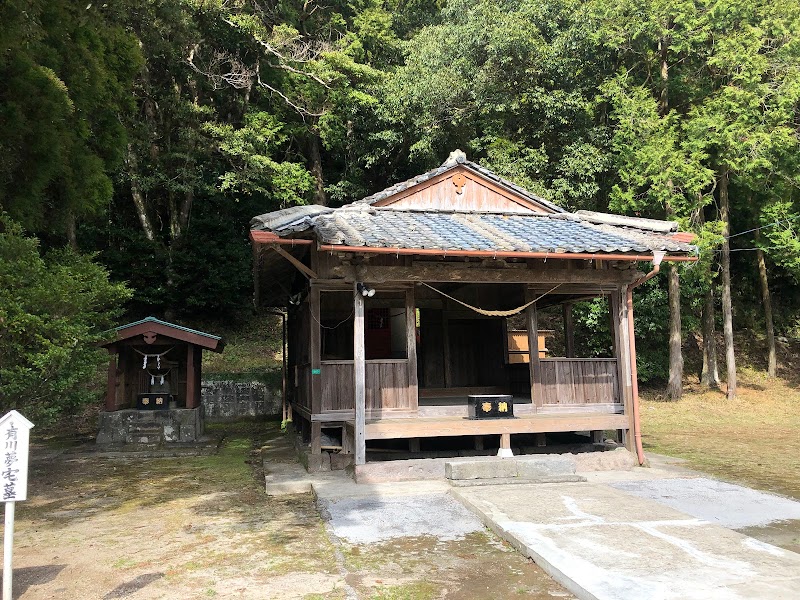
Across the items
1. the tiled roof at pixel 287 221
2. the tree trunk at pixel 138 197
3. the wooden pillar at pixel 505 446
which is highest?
the tree trunk at pixel 138 197

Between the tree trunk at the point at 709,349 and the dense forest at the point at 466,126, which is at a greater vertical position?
the dense forest at the point at 466,126

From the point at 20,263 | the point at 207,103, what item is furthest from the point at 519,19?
the point at 20,263

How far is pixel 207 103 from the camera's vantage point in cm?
2497

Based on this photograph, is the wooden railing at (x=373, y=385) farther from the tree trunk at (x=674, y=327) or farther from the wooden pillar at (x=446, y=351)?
the tree trunk at (x=674, y=327)

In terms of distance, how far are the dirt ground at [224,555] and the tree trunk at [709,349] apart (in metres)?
18.1

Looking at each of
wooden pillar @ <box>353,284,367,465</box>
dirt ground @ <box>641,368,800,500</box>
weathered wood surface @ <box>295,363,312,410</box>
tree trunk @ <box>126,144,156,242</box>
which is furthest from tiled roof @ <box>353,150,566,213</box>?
tree trunk @ <box>126,144,156,242</box>

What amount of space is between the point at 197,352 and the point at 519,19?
1680 centimetres

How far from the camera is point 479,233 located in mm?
9859

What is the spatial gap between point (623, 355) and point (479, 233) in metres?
3.48

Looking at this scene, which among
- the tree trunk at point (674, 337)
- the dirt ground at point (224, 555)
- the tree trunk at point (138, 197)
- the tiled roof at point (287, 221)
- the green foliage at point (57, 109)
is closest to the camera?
the dirt ground at point (224, 555)

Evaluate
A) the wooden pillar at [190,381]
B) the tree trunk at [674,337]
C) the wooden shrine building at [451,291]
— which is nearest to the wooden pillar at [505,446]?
the wooden shrine building at [451,291]

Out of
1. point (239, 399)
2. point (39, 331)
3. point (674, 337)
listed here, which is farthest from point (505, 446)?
point (674, 337)

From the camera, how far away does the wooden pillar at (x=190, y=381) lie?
610 inches

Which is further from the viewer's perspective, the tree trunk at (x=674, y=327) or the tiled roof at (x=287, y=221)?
the tree trunk at (x=674, y=327)
